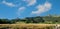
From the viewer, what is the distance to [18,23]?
4801mm

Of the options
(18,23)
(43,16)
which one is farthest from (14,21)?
(43,16)

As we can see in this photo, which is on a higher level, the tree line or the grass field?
the tree line

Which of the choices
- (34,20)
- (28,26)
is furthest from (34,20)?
(28,26)

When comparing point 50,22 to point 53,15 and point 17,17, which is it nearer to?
point 53,15

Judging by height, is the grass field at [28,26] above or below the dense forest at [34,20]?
below

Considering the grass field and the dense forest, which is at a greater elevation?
the dense forest

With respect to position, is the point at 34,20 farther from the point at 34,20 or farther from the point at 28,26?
the point at 28,26

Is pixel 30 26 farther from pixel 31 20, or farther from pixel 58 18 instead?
pixel 58 18

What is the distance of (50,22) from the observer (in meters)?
4.80

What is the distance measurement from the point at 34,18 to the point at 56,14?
291 mm

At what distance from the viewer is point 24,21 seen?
4797 millimetres

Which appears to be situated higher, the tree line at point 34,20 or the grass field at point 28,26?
the tree line at point 34,20

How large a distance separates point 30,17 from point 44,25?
21cm

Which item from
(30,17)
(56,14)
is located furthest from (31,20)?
(56,14)
